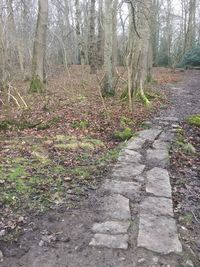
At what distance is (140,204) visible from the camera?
3855mm

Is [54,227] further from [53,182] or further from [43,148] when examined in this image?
[43,148]

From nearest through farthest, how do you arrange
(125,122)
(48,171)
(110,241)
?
(110,241) → (48,171) → (125,122)

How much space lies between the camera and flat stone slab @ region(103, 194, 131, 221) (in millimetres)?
3557

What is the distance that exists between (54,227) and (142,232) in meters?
0.94

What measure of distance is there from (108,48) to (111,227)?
7.77 meters

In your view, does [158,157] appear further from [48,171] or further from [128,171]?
[48,171]

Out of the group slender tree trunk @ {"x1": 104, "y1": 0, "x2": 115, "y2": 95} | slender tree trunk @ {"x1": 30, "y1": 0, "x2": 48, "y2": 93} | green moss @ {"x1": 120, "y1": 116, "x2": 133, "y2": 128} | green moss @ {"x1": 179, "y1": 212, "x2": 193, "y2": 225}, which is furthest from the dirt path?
slender tree trunk @ {"x1": 30, "y1": 0, "x2": 48, "y2": 93}

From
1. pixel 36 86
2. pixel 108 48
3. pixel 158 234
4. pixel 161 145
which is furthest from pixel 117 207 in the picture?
pixel 36 86

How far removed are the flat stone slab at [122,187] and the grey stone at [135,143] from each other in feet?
4.94

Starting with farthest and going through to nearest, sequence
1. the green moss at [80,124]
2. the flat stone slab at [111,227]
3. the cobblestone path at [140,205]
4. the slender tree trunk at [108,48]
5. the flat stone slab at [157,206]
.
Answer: the slender tree trunk at [108,48] → the green moss at [80,124] → the flat stone slab at [157,206] → the flat stone slab at [111,227] → the cobblestone path at [140,205]

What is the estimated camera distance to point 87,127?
714cm

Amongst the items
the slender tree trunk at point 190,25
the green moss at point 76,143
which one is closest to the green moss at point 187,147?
the green moss at point 76,143

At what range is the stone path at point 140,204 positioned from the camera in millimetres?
3100

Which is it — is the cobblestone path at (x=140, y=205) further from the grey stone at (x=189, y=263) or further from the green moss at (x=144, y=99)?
the green moss at (x=144, y=99)
